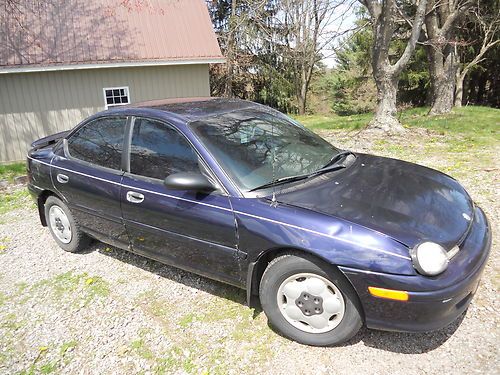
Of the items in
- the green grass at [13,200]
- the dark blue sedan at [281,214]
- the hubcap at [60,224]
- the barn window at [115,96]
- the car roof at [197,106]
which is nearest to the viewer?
the dark blue sedan at [281,214]

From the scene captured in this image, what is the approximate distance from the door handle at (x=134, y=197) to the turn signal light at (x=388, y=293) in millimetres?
1967

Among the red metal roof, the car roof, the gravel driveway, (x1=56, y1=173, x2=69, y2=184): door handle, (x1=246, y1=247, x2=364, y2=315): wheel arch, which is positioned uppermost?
the red metal roof

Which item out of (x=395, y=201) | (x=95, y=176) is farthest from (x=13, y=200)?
(x=395, y=201)

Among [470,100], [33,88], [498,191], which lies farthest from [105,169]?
[470,100]

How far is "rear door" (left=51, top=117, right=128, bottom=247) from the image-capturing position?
3.63 meters

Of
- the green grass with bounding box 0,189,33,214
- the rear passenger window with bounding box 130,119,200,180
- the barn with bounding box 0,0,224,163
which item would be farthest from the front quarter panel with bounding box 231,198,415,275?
the barn with bounding box 0,0,224,163

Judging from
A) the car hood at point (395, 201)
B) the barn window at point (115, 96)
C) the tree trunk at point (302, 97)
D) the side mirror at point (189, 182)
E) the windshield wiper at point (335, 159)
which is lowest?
the tree trunk at point (302, 97)

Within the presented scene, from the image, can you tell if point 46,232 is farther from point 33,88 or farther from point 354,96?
point 354,96

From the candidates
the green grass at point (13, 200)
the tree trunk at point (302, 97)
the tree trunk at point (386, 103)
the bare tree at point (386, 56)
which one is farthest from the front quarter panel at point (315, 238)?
the tree trunk at point (302, 97)

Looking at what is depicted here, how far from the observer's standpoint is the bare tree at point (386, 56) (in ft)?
33.5

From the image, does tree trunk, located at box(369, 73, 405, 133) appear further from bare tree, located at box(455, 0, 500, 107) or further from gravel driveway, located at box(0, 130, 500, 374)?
bare tree, located at box(455, 0, 500, 107)

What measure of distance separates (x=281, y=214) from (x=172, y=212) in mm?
957

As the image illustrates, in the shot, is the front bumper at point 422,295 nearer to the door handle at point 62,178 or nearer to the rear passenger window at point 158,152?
the rear passenger window at point 158,152

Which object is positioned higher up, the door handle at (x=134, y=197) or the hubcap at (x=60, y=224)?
the door handle at (x=134, y=197)
